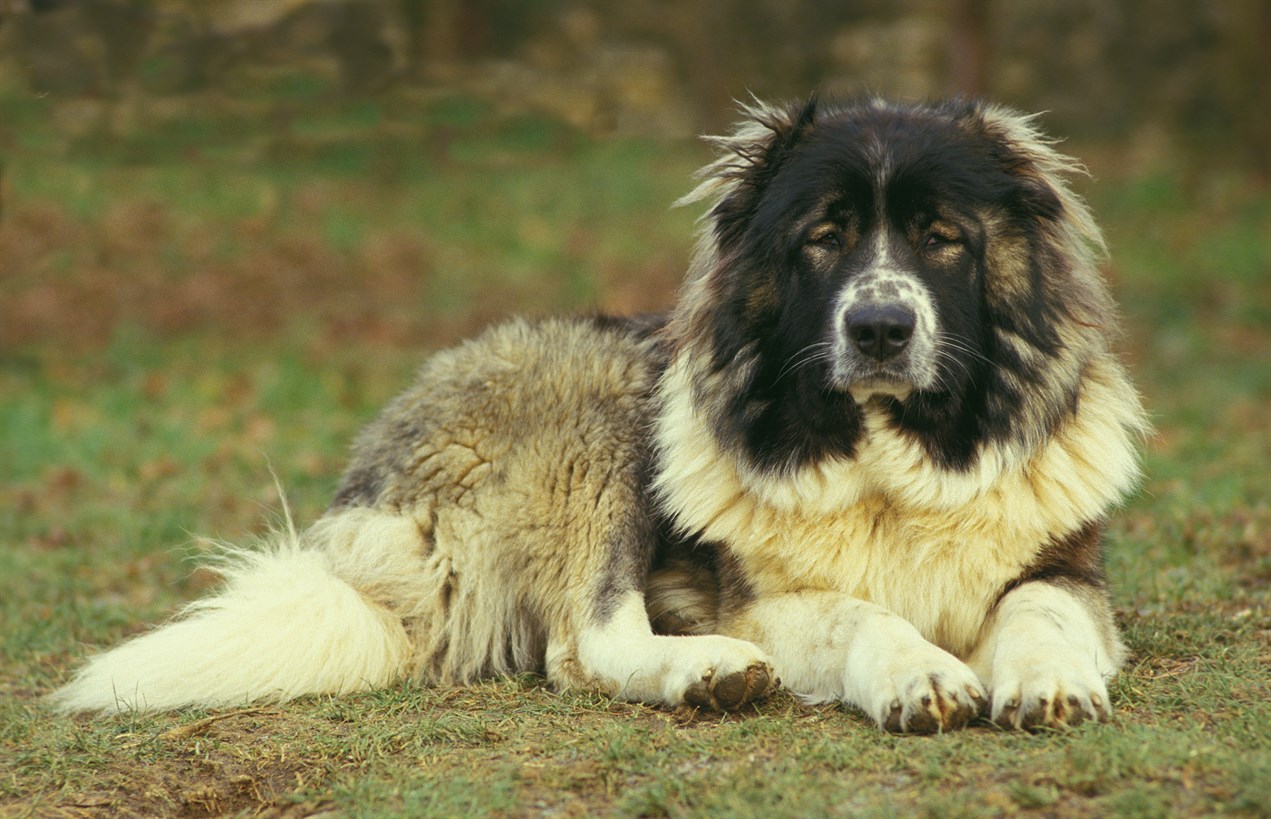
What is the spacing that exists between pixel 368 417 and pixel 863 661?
6.51 meters

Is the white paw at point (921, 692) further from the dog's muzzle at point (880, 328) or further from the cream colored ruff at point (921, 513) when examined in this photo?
the dog's muzzle at point (880, 328)

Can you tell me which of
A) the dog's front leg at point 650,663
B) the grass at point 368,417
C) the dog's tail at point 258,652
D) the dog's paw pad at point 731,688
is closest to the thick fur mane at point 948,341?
the dog's front leg at point 650,663

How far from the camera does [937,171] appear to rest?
3984 millimetres

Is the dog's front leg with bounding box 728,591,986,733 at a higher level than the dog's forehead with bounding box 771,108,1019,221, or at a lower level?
lower

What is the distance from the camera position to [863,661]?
12.1 feet

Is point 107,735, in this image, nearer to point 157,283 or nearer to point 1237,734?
point 1237,734

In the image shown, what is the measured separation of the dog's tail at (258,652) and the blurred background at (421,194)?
2.56 metres

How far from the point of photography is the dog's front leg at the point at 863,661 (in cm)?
349

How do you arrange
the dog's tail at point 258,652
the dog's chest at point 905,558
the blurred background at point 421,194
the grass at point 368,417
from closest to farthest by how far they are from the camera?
the grass at point 368,417
the dog's chest at point 905,558
the dog's tail at point 258,652
the blurred background at point 421,194

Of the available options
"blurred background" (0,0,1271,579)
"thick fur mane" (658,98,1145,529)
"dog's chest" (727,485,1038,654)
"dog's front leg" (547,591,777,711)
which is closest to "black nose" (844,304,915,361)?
"thick fur mane" (658,98,1145,529)

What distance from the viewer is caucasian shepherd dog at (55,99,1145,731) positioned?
154 inches

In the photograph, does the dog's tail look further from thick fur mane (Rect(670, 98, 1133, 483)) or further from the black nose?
the black nose

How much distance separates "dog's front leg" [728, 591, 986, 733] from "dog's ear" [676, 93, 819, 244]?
1234mm

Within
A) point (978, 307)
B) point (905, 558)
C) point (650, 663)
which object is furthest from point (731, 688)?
point (978, 307)
